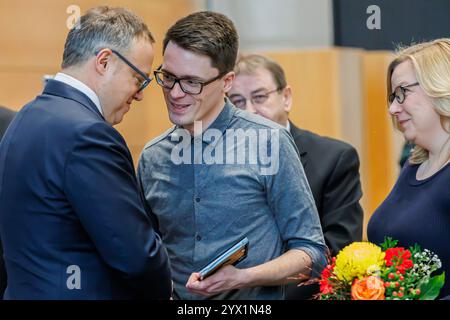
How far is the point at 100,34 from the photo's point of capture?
7.53 feet

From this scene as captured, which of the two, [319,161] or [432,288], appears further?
[319,161]

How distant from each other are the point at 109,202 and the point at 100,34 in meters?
0.51

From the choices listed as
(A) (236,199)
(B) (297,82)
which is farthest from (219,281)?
(B) (297,82)

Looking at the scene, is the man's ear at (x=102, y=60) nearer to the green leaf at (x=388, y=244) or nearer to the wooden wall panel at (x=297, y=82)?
the green leaf at (x=388, y=244)

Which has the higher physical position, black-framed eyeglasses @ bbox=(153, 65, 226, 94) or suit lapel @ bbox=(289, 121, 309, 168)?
black-framed eyeglasses @ bbox=(153, 65, 226, 94)

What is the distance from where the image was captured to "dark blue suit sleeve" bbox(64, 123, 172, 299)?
6.80 feet

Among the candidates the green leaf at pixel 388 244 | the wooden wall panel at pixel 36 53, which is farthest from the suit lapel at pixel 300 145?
the wooden wall panel at pixel 36 53

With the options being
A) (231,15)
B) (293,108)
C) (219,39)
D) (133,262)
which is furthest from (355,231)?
(231,15)

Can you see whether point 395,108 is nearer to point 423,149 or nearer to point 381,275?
point 423,149

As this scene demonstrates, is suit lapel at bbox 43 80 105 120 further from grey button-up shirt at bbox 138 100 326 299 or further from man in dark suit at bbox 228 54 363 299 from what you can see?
man in dark suit at bbox 228 54 363 299

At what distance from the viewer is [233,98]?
3.54 m

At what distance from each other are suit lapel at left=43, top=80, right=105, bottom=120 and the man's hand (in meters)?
0.54

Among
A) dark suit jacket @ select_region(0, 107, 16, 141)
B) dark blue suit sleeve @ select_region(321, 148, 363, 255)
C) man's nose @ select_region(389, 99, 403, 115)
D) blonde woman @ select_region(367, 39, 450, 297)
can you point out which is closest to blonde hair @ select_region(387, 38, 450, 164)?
blonde woman @ select_region(367, 39, 450, 297)
